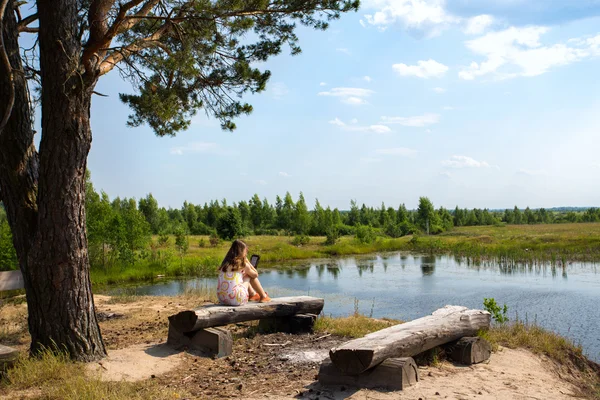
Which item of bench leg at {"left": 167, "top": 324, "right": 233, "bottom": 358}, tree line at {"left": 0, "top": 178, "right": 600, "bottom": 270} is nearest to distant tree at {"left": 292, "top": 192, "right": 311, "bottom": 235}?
tree line at {"left": 0, "top": 178, "right": 600, "bottom": 270}

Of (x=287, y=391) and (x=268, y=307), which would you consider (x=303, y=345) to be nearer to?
(x=268, y=307)

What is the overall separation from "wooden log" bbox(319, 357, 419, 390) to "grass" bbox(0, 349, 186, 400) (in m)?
1.51

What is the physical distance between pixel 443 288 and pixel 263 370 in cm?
1301

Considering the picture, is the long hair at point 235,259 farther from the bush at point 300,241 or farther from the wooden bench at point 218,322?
the bush at point 300,241

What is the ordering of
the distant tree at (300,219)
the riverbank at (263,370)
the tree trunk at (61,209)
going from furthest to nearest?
the distant tree at (300,219), the tree trunk at (61,209), the riverbank at (263,370)

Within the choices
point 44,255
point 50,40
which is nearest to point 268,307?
point 44,255

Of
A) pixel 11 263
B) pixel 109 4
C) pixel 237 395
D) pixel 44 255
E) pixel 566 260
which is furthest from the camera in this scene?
pixel 566 260

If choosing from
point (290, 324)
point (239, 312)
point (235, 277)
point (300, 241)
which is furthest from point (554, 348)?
point (300, 241)

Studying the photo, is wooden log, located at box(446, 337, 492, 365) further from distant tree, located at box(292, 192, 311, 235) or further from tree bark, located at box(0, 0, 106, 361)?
distant tree, located at box(292, 192, 311, 235)

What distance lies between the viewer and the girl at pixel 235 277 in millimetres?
7402

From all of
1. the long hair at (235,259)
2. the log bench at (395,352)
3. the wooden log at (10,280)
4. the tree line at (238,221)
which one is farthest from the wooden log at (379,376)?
the tree line at (238,221)

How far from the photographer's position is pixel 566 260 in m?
24.7

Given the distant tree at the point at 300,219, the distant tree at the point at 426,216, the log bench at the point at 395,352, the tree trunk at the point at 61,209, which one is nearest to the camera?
the log bench at the point at 395,352

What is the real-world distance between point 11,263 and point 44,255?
14402 mm
